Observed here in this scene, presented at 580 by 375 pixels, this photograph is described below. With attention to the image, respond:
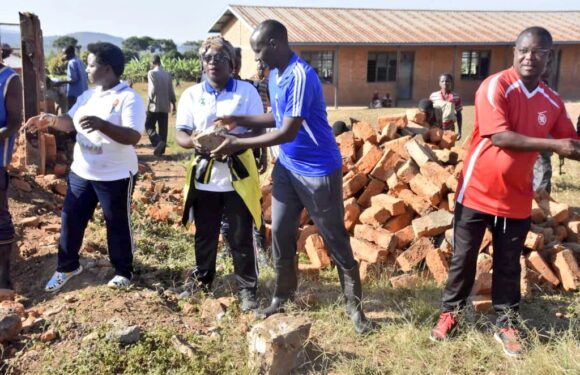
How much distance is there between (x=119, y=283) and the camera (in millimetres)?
3865

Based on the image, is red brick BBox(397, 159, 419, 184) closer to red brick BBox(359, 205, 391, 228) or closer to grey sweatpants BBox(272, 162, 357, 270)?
red brick BBox(359, 205, 391, 228)

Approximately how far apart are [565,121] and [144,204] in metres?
4.56

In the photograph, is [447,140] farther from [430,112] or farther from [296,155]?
[296,155]

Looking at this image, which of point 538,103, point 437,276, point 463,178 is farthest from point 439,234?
point 538,103

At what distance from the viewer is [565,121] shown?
3.15 meters

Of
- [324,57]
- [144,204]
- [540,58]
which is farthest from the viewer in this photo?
[324,57]

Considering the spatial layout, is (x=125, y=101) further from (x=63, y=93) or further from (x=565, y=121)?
(x=63, y=93)

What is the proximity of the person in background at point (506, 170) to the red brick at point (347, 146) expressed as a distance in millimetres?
2535

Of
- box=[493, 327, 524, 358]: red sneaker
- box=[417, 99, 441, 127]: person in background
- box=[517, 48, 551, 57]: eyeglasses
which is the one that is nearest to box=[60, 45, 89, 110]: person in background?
box=[417, 99, 441, 127]: person in background

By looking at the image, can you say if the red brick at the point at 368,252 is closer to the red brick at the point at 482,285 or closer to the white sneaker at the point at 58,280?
the red brick at the point at 482,285

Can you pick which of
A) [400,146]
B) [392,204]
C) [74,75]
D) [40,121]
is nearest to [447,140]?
[400,146]

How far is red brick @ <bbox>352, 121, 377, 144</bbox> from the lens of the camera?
5.84 metres

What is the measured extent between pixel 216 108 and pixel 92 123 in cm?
76

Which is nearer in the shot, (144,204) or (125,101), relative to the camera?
(125,101)
